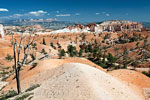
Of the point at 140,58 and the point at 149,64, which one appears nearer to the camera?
the point at 149,64

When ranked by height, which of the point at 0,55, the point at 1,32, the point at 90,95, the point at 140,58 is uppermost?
the point at 1,32

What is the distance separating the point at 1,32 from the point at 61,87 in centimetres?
10423

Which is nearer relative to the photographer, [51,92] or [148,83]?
[51,92]

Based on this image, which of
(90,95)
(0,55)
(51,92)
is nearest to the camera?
(90,95)

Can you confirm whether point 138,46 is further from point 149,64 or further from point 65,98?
point 65,98

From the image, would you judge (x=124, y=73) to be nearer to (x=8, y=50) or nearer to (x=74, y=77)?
(x=74, y=77)

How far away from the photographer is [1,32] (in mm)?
103500

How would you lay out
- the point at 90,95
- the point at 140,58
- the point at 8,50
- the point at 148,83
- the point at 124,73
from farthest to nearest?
the point at 140,58
the point at 8,50
the point at 124,73
the point at 148,83
the point at 90,95

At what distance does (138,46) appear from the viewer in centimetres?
10894

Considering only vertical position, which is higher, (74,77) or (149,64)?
(74,77)

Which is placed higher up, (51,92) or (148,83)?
(51,92)

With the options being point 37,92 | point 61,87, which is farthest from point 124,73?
point 37,92

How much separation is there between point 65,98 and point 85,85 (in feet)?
10.5

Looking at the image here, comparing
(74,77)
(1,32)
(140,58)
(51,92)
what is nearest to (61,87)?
(51,92)
